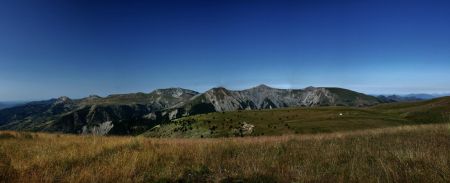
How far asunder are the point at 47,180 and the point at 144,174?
78.7 inches

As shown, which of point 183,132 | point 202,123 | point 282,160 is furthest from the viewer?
point 202,123

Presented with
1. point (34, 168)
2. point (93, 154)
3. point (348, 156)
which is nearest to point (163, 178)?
point (34, 168)

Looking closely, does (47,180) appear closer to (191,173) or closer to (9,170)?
(9,170)

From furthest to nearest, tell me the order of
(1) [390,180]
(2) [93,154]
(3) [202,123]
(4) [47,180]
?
(3) [202,123] < (2) [93,154] < (4) [47,180] < (1) [390,180]

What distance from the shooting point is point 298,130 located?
179 ft

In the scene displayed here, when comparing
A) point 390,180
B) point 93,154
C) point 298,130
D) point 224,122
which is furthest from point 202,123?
point 390,180

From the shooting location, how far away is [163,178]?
→ 7.45 metres

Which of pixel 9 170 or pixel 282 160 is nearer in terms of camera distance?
pixel 9 170

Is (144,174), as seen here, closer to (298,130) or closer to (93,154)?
(93,154)

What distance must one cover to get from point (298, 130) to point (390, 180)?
48729mm

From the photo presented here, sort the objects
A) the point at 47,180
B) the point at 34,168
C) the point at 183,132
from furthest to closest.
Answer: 1. the point at 183,132
2. the point at 34,168
3. the point at 47,180

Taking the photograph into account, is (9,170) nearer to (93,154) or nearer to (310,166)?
(93,154)

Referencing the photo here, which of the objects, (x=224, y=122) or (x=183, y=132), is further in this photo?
(x=224, y=122)

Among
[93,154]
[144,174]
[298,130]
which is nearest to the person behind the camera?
[144,174]
